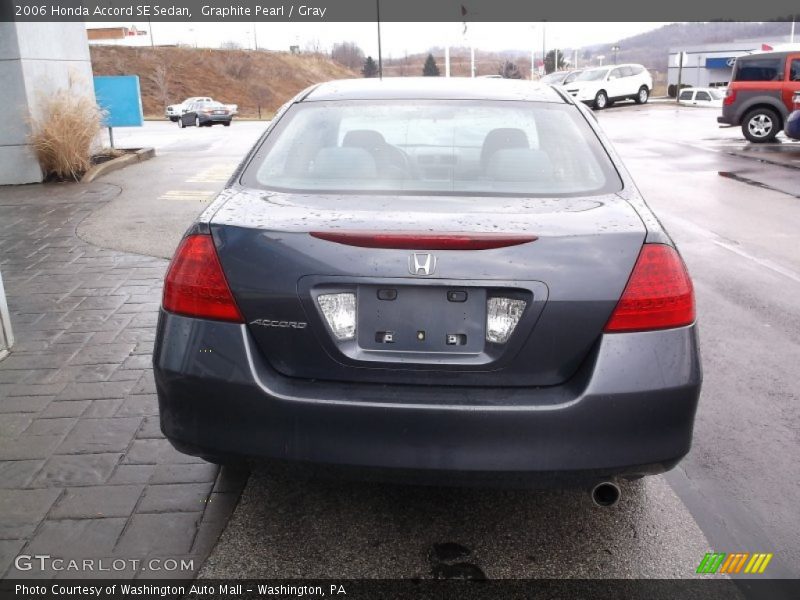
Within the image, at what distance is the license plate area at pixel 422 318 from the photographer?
247 centimetres

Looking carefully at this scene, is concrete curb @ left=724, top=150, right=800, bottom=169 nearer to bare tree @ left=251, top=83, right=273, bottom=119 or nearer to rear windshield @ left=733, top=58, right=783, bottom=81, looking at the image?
rear windshield @ left=733, top=58, right=783, bottom=81

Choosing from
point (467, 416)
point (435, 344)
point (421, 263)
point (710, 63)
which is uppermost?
point (710, 63)

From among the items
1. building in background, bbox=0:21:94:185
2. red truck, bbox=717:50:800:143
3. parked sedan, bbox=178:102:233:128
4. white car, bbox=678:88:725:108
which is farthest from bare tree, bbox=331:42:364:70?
building in background, bbox=0:21:94:185

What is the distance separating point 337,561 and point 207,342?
0.91m

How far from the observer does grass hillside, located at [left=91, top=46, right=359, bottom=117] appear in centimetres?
9144

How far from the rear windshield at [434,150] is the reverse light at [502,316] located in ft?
2.11

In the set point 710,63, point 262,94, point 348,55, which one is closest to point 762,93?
point 710,63

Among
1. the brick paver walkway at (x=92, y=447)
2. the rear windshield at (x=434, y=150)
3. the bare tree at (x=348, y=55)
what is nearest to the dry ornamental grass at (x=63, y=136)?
the brick paver walkway at (x=92, y=447)

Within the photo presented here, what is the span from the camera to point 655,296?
2.55m

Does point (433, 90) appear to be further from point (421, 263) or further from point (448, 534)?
point (448, 534)

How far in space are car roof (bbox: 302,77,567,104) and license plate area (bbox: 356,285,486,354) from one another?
140 cm

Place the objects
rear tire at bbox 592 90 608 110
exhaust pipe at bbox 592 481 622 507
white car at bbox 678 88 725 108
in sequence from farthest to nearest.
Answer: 1. white car at bbox 678 88 725 108
2. rear tire at bbox 592 90 608 110
3. exhaust pipe at bbox 592 481 622 507
